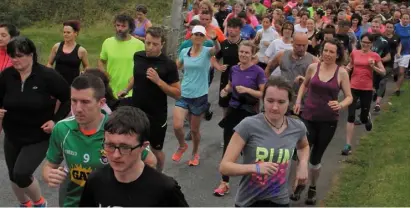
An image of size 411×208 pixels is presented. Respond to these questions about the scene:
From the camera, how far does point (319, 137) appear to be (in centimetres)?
663

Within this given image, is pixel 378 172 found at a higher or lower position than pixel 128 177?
lower

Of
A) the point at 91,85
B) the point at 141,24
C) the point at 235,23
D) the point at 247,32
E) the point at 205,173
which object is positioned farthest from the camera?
the point at 247,32

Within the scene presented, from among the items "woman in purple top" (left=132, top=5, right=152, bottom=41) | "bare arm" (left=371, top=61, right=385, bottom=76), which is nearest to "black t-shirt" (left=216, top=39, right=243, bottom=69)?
"bare arm" (left=371, top=61, right=385, bottom=76)

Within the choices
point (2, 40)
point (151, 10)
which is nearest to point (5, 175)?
point (2, 40)

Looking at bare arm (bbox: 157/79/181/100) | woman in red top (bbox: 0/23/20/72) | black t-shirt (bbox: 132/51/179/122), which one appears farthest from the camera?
woman in red top (bbox: 0/23/20/72)

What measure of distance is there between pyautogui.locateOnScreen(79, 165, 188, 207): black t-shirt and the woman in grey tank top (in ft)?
3.12

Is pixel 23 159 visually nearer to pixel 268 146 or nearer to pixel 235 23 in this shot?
pixel 268 146

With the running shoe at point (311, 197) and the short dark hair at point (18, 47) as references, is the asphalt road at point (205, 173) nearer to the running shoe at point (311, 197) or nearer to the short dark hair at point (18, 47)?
the running shoe at point (311, 197)

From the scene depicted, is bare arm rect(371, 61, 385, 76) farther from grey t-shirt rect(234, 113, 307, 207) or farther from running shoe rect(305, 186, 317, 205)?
grey t-shirt rect(234, 113, 307, 207)

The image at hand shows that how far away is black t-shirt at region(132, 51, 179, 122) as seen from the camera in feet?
21.2

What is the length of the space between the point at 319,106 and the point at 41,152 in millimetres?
2904

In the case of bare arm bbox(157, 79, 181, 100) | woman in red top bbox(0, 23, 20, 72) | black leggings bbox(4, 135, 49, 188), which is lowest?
black leggings bbox(4, 135, 49, 188)

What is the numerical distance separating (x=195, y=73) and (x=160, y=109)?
1370mm

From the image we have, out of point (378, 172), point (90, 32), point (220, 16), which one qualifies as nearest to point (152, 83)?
point (378, 172)
